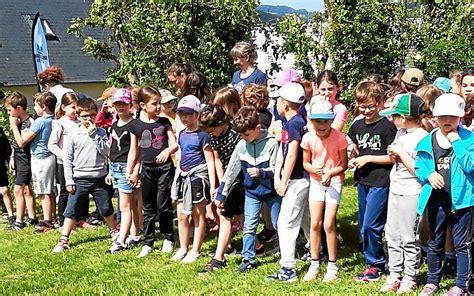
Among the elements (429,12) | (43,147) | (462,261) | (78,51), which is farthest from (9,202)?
(78,51)

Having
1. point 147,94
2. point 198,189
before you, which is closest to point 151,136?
point 147,94

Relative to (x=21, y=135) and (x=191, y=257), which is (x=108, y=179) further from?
(x=21, y=135)

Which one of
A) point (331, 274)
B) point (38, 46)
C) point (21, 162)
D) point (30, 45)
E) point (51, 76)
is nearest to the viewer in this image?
point (331, 274)

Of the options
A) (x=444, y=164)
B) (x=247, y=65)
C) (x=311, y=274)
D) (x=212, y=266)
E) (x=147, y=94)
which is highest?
(x=247, y=65)

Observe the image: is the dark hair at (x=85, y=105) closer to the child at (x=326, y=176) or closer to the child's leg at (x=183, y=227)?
the child's leg at (x=183, y=227)

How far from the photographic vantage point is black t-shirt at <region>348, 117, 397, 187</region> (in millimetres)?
5340

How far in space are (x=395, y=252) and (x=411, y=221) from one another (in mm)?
307

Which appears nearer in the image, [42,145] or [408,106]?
[408,106]

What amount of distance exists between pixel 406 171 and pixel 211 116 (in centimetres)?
193

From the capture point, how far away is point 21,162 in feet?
28.8

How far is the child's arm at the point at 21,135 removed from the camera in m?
8.34

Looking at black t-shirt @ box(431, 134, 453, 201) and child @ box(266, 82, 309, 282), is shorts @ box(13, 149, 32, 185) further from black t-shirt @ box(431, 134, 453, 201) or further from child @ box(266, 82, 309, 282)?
black t-shirt @ box(431, 134, 453, 201)

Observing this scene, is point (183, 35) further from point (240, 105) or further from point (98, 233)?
point (240, 105)

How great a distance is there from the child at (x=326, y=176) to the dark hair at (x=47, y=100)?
4234 millimetres
